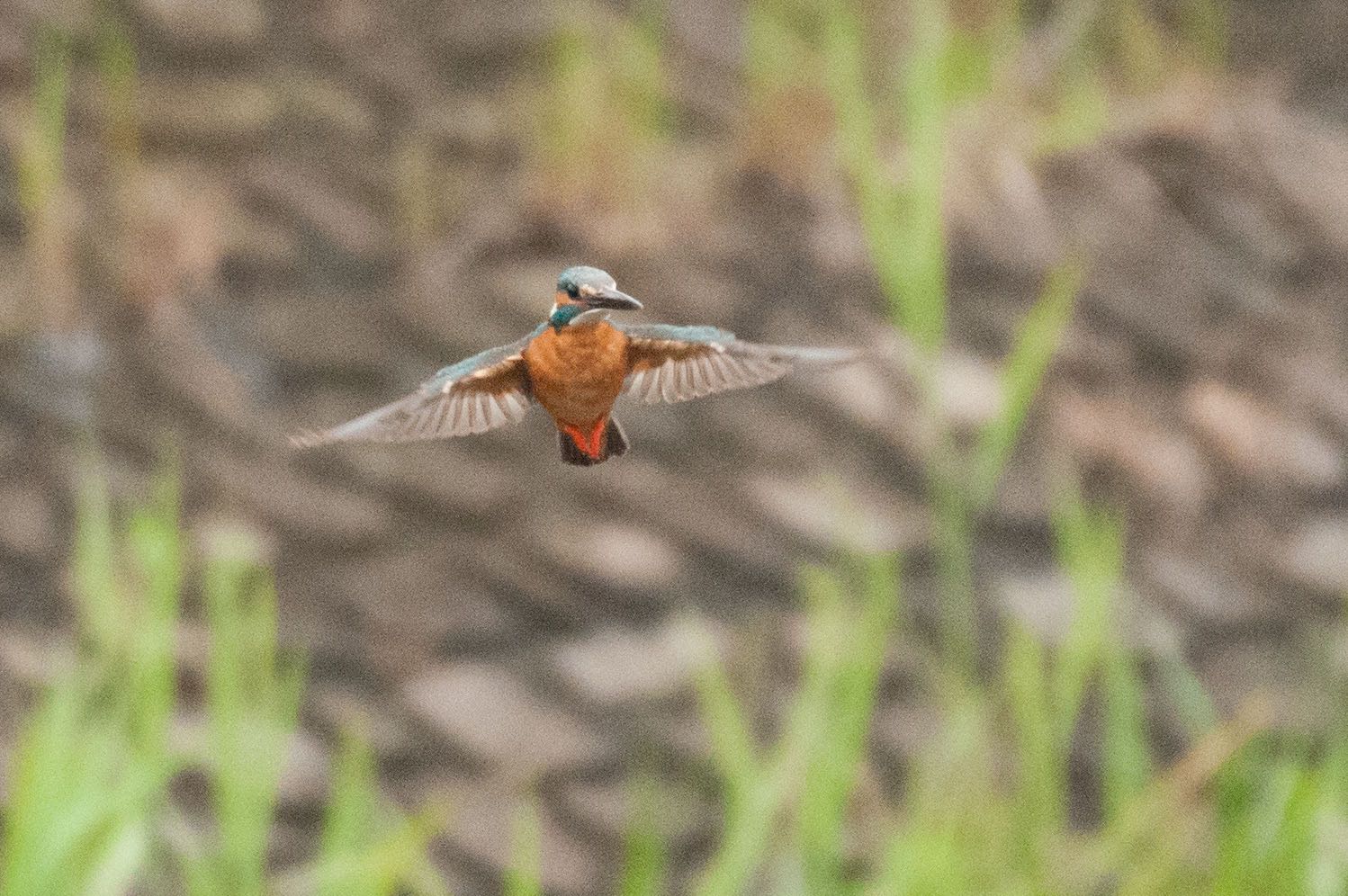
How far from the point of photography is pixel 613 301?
14 centimetres

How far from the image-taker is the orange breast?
0.48ft

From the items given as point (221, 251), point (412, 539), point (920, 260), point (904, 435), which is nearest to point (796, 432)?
point (904, 435)

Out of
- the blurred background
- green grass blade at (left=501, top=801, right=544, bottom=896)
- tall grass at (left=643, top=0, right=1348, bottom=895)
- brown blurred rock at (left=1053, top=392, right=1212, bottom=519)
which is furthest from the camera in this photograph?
brown blurred rock at (left=1053, top=392, right=1212, bottom=519)

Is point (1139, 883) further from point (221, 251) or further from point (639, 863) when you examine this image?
point (221, 251)

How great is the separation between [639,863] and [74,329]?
0.50 meters

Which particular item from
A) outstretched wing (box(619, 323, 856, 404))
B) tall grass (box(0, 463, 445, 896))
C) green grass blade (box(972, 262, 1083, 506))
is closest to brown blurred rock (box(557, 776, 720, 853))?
tall grass (box(0, 463, 445, 896))

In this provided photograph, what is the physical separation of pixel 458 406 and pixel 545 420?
0.81 meters

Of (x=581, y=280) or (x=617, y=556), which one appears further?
(x=617, y=556)

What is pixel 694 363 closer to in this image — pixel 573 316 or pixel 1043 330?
pixel 573 316

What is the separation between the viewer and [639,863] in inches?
30.3

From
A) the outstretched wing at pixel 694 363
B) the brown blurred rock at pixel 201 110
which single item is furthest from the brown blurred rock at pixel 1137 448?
the outstretched wing at pixel 694 363

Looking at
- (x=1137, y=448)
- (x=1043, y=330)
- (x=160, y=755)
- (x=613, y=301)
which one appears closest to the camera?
(x=613, y=301)

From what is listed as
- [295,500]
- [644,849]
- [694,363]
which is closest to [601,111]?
[295,500]

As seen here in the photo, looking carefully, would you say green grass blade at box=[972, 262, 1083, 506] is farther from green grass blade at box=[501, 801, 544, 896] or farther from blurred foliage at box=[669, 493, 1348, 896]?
green grass blade at box=[501, 801, 544, 896]
